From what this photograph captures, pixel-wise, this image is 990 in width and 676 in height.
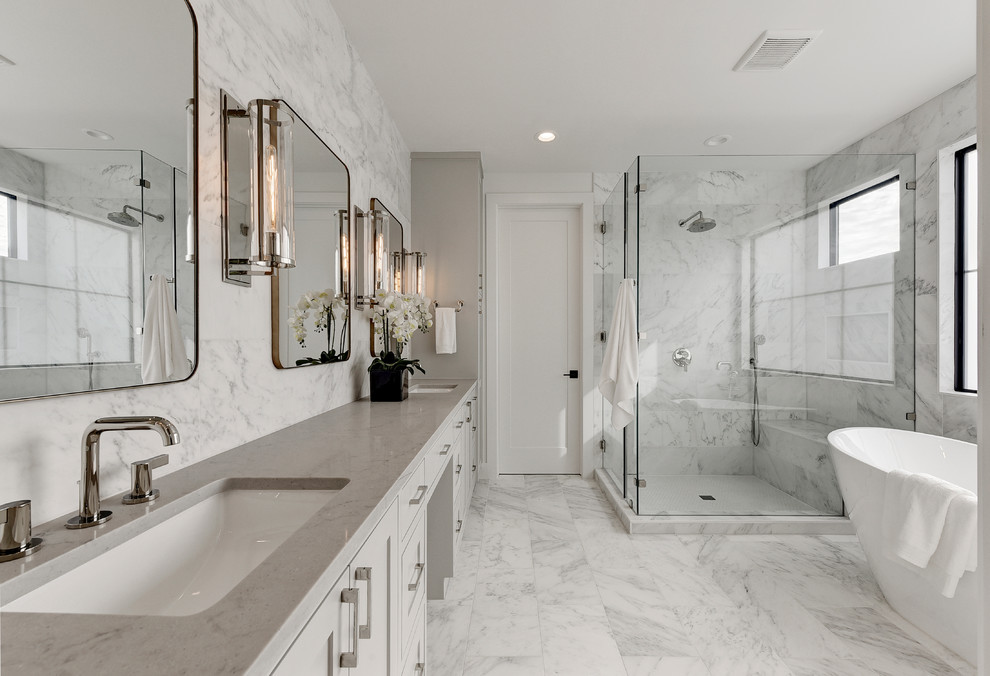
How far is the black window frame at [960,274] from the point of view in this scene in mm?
2740

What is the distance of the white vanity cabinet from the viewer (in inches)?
25.4

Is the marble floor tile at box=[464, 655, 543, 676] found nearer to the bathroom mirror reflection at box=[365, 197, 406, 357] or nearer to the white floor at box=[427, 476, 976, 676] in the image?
the white floor at box=[427, 476, 976, 676]

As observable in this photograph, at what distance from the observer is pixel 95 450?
785 millimetres

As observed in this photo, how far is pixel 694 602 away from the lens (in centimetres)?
220

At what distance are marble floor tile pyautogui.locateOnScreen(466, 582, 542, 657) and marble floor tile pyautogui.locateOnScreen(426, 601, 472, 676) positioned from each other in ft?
0.12

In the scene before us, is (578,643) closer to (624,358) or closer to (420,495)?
(420,495)

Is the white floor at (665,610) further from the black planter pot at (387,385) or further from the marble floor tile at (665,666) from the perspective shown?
the black planter pot at (387,385)

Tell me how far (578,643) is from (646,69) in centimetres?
267

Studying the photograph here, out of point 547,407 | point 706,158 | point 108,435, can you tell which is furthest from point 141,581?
point 547,407

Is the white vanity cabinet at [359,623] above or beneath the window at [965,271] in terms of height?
beneath

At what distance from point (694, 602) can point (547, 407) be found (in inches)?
86.3

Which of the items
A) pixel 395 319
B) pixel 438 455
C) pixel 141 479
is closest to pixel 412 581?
pixel 438 455

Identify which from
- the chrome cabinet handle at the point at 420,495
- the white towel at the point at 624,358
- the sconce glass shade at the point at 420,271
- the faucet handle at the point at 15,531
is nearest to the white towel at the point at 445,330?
the sconce glass shade at the point at 420,271

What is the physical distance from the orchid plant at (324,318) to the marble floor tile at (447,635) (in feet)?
3.80
